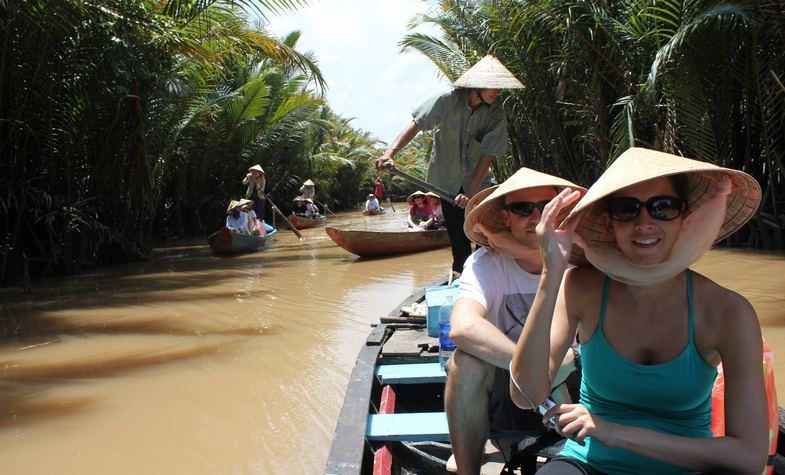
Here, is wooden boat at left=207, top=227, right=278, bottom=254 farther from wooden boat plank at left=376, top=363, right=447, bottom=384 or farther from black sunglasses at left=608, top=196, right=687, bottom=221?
black sunglasses at left=608, top=196, right=687, bottom=221

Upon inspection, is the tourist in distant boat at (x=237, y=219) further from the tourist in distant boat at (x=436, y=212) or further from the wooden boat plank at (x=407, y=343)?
the wooden boat plank at (x=407, y=343)

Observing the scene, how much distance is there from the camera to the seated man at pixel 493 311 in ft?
7.25

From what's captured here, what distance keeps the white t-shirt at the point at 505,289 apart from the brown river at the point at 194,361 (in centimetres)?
139

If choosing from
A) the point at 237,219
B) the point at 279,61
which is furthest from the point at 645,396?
the point at 237,219

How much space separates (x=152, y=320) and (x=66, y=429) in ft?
9.73

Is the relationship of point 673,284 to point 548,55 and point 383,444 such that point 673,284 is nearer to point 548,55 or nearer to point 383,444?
point 383,444


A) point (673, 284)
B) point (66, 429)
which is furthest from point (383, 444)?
point (66, 429)

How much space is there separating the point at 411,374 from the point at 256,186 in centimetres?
1101

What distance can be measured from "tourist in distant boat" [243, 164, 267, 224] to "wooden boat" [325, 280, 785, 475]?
9.91 metres

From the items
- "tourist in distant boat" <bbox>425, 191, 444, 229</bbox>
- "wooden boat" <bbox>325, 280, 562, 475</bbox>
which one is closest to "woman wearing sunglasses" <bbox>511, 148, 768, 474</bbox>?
"wooden boat" <bbox>325, 280, 562, 475</bbox>

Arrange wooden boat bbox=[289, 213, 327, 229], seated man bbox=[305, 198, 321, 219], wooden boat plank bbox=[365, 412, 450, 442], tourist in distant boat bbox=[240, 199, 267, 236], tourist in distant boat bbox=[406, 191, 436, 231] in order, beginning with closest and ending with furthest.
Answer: wooden boat plank bbox=[365, 412, 450, 442], tourist in distant boat bbox=[406, 191, 436, 231], tourist in distant boat bbox=[240, 199, 267, 236], wooden boat bbox=[289, 213, 327, 229], seated man bbox=[305, 198, 321, 219]

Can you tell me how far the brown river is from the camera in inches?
144

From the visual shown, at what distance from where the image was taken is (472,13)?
12.4 meters

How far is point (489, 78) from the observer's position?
14.0 ft
